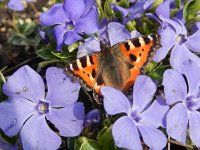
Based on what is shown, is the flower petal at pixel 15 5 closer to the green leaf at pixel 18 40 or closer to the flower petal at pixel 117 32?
the green leaf at pixel 18 40

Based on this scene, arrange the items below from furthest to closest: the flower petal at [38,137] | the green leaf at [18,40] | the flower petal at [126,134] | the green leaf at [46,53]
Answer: the green leaf at [18,40] → the green leaf at [46,53] → the flower petal at [38,137] → the flower petal at [126,134]

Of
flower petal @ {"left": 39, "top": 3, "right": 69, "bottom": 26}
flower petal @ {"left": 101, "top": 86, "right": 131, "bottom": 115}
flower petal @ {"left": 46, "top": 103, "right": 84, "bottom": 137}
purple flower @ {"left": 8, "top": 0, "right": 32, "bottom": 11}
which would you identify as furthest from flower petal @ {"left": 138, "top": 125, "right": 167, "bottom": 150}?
purple flower @ {"left": 8, "top": 0, "right": 32, "bottom": 11}

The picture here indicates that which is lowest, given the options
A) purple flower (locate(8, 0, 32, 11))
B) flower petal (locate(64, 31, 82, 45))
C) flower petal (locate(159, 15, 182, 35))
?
purple flower (locate(8, 0, 32, 11))

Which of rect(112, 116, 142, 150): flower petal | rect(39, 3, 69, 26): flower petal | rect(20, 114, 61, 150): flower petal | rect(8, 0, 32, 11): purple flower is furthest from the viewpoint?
→ rect(8, 0, 32, 11): purple flower

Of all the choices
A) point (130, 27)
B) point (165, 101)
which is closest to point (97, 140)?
point (165, 101)

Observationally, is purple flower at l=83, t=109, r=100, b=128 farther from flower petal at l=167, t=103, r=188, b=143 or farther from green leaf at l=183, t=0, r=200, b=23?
green leaf at l=183, t=0, r=200, b=23

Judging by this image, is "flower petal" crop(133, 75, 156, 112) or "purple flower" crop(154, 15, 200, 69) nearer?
"flower petal" crop(133, 75, 156, 112)

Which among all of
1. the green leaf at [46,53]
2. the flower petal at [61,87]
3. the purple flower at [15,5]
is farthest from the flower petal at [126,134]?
the purple flower at [15,5]
